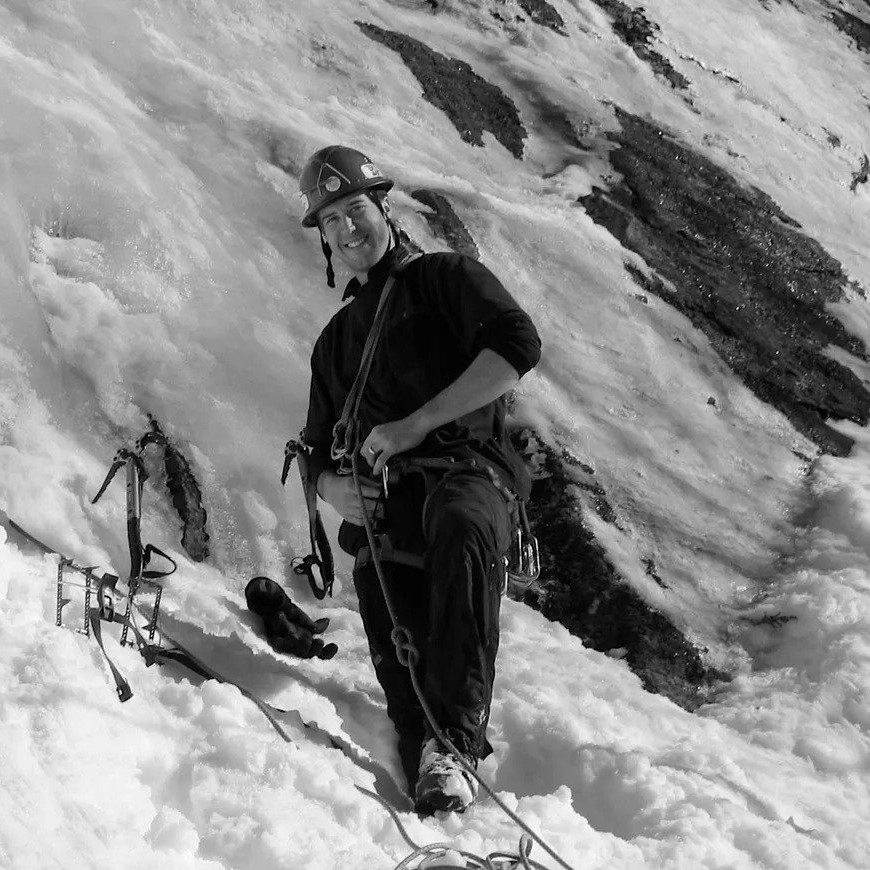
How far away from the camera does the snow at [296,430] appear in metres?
2.71

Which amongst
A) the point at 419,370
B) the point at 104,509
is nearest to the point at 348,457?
the point at 419,370

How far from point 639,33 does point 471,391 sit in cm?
600

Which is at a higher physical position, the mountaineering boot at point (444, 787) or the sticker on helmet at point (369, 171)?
the sticker on helmet at point (369, 171)

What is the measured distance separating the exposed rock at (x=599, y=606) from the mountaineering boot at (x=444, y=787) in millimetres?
1844

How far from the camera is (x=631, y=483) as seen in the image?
5469 millimetres

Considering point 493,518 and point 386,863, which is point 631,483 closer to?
point 493,518

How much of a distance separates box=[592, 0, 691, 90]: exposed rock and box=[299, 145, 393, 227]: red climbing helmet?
4.91 m

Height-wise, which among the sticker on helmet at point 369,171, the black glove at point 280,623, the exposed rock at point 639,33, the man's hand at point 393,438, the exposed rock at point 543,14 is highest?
the exposed rock at point 639,33

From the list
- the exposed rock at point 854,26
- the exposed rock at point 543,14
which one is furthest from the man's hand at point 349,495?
the exposed rock at point 854,26

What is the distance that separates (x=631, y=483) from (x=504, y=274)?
145 centimetres

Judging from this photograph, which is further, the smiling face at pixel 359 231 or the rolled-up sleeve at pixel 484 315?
the smiling face at pixel 359 231

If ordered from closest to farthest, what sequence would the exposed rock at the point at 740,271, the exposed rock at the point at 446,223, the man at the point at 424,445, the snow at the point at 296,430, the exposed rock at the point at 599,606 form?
the snow at the point at 296,430
the man at the point at 424,445
the exposed rock at the point at 599,606
the exposed rock at the point at 446,223
the exposed rock at the point at 740,271

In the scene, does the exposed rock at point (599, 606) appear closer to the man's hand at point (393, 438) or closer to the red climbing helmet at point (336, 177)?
the man's hand at point (393, 438)

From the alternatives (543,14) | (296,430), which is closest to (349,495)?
(296,430)
